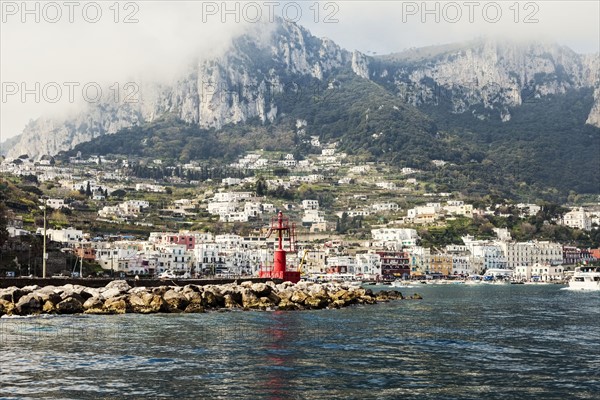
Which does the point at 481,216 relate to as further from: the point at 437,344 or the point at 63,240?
the point at 437,344

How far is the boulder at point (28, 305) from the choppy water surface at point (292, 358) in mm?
3104

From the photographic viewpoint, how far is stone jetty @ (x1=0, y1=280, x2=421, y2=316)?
167 ft

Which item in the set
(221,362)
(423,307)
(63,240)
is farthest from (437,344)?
(63,240)

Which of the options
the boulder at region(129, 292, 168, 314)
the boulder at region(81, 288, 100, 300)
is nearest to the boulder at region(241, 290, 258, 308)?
the boulder at region(129, 292, 168, 314)

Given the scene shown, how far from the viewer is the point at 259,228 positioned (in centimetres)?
18400

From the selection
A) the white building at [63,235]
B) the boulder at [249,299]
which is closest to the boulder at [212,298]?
the boulder at [249,299]

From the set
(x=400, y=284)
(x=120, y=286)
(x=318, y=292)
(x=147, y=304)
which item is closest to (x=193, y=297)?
(x=147, y=304)

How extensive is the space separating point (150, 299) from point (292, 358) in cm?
2382

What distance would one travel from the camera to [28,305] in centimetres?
4991

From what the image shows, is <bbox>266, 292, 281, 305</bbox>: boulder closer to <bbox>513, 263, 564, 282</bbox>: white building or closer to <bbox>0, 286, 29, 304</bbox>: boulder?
<bbox>0, 286, 29, 304</bbox>: boulder

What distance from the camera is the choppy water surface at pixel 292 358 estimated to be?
2498cm

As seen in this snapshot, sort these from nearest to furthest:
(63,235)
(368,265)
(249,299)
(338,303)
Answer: (249,299) → (338,303) → (63,235) → (368,265)

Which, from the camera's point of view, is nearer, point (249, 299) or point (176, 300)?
point (176, 300)

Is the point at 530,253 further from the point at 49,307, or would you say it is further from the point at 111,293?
the point at 49,307
